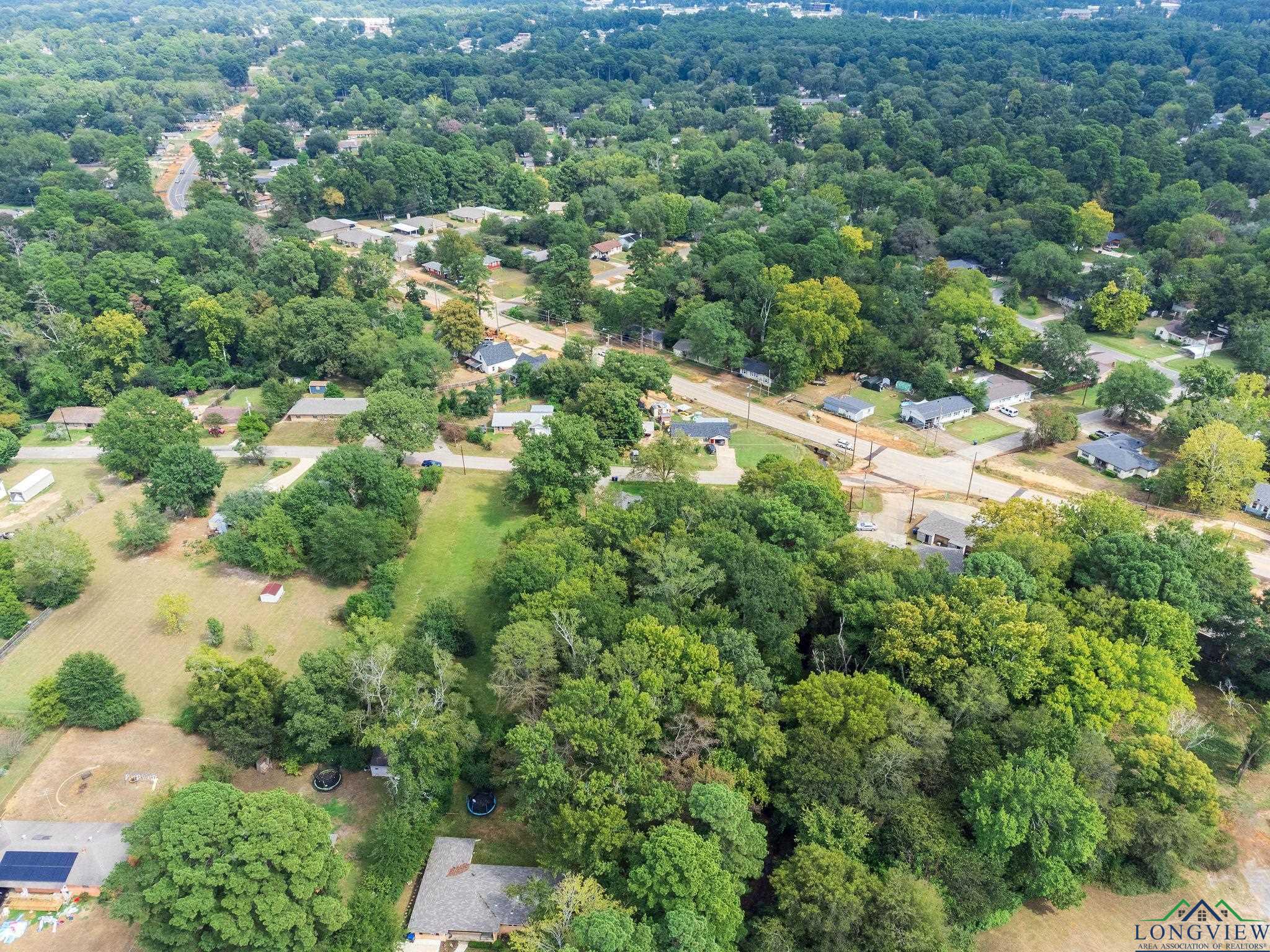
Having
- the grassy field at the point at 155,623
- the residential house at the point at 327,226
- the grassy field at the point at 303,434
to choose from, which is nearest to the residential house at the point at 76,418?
the grassy field at the point at 303,434

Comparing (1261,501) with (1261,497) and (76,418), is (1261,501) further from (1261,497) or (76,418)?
(76,418)

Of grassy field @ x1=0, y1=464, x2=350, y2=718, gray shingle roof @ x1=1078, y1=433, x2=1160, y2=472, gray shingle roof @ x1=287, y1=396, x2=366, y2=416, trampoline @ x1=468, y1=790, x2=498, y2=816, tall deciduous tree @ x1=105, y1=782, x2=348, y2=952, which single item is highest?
tall deciduous tree @ x1=105, y1=782, x2=348, y2=952

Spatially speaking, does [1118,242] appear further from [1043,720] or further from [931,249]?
[1043,720]

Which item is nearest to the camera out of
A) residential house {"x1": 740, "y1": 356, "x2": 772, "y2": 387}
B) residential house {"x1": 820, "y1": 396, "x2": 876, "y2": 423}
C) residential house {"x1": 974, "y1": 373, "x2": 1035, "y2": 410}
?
residential house {"x1": 820, "y1": 396, "x2": 876, "y2": 423}

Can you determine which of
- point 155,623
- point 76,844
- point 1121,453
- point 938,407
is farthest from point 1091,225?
point 76,844

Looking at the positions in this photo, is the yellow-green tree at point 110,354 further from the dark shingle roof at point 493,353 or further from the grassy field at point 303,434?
the dark shingle roof at point 493,353

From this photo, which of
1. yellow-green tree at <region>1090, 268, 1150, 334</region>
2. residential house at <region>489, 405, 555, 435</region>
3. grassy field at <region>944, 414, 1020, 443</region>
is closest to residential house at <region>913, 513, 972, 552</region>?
grassy field at <region>944, 414, 1020, 443</region>

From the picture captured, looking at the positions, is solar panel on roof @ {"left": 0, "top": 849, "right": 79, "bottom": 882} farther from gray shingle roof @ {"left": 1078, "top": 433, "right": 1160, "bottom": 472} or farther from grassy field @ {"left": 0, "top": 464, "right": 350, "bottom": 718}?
gray shingle roof @ {"left": 1078, "top": 433, "right": 1160, "bottom": 472}
